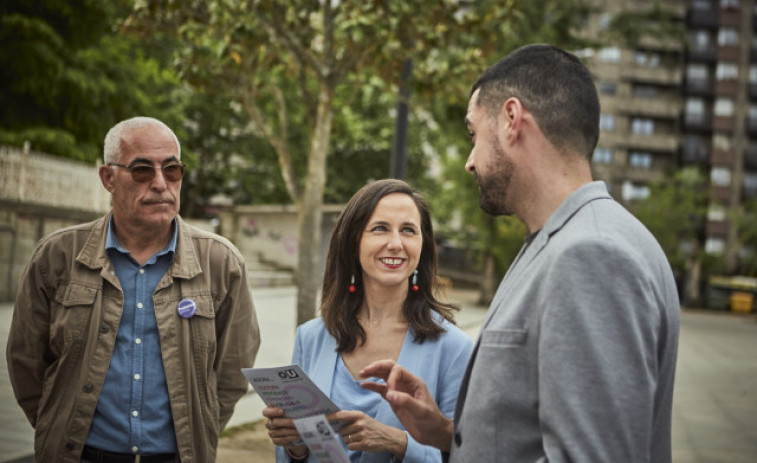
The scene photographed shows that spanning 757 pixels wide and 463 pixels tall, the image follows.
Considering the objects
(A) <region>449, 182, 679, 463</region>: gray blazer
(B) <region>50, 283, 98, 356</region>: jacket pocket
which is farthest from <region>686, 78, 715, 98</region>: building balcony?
(A) <region>449, 182, 679, 463</region>: gray blazer

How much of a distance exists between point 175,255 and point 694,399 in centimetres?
1013

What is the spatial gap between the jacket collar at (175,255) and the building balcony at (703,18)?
74119 mm

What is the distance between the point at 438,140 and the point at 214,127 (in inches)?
364

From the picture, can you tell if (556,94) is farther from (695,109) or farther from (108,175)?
(695,109)

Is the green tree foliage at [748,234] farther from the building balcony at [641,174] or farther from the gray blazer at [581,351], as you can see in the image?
the gray blazer at [581,351]

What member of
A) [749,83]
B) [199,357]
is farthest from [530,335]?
[749,83]

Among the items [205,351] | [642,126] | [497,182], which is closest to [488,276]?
[205,351]

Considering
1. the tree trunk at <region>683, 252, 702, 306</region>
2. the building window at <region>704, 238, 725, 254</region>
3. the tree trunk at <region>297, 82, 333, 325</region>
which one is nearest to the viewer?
the tree trunk at <region>297, 82, 333, 325</region>

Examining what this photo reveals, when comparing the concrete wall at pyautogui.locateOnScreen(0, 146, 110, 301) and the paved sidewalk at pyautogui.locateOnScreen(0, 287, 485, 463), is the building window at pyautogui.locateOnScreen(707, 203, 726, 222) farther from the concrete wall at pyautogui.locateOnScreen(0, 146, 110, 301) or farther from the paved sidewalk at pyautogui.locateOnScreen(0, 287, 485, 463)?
the concrete wall at pyautogui.locateOnScreen(0, 146, 110, 301)

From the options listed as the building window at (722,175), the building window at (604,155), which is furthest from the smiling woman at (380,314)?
the building window at (722,175)

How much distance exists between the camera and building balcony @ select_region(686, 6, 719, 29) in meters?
69.1

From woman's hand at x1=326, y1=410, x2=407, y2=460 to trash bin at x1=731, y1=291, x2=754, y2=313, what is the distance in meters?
49.9

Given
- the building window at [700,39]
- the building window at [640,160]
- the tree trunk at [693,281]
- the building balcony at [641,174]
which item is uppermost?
the building window at [700,39]

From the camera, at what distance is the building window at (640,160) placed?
69.2m
